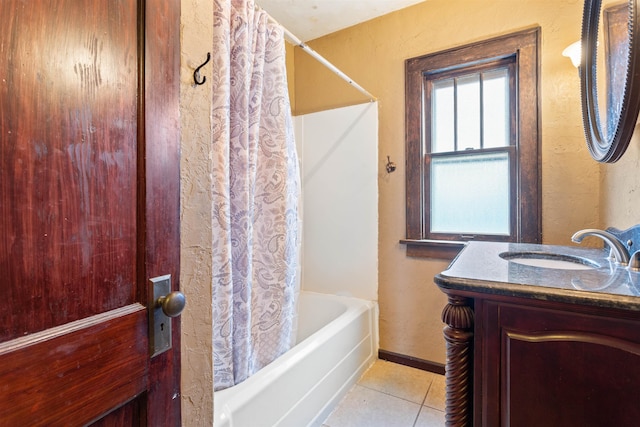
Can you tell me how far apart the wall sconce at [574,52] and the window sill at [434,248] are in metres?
1.03

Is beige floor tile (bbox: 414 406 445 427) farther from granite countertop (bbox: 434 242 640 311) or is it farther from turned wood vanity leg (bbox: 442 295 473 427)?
granite countertop (bbox: 434 242 640 311)

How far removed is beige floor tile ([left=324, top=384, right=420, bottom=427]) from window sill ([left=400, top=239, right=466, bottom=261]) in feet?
2.74

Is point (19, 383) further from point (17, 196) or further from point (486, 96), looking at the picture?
point (486, 96)

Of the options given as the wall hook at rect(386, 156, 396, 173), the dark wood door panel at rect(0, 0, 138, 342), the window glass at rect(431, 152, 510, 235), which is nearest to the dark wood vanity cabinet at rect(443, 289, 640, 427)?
the dark wood door panel at rect(0, 0, 138, 342)

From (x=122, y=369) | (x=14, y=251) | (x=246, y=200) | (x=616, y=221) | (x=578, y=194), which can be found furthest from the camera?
(x=578, y=194)

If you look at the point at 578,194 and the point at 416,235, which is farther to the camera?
the point at 416,235

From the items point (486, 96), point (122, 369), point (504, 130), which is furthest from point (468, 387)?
point (486, 96)

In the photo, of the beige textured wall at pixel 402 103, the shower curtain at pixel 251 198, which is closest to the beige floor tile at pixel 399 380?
the beige textured wall at pixel 402 103

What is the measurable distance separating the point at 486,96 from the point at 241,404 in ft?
6.63

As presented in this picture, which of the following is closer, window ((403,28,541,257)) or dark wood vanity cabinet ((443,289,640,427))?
dark wood vanity cabinet ((443,289,640,427))

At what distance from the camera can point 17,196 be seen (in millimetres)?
406

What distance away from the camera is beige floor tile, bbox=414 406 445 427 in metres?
1.46

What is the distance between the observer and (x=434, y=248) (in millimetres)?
1854

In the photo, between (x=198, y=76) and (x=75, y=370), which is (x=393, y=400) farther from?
(x=198, y=76)
